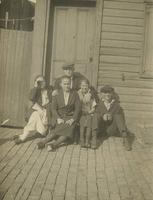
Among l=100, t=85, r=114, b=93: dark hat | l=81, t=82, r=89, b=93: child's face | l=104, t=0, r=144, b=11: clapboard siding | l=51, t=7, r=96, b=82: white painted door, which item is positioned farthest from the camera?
l=51, t=7, r=96, b=82: white painted door

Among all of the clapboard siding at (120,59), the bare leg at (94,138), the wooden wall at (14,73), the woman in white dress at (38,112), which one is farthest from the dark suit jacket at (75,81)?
the bare leg at (94,138)

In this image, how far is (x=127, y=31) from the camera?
746 cm

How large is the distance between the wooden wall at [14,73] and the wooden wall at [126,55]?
1.29 m

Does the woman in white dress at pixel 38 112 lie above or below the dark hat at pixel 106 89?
below

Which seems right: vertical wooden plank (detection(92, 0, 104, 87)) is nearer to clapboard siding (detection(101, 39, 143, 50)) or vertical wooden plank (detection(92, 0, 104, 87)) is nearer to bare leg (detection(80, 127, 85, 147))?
clapboard siding (detection(101, 39, 143, 50))

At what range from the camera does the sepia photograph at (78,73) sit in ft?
21.7

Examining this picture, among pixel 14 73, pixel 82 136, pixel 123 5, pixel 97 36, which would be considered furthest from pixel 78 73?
pixel 82 136

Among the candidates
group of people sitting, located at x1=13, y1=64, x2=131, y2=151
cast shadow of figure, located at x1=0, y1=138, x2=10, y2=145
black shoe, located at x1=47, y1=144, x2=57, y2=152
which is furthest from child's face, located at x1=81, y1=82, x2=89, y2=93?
cast shadow of figure, located at x1=0, y1=138, x2=10, y2=145

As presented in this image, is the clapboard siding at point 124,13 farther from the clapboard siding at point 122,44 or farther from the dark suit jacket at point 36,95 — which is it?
the dark suit jacket at point 36,95

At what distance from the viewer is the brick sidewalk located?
175 inches

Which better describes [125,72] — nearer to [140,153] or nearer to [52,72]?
[52,72]

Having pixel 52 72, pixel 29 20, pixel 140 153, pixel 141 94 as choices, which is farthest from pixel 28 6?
pixel 140 153

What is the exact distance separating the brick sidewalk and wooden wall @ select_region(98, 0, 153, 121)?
1.05 m

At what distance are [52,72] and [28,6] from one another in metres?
1.33
